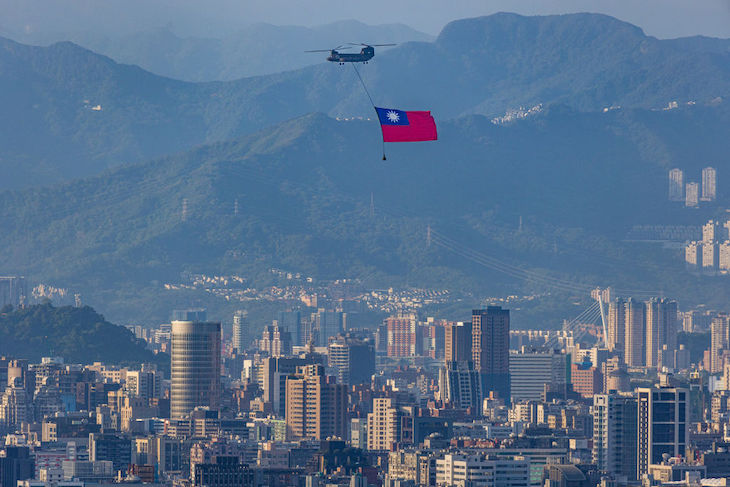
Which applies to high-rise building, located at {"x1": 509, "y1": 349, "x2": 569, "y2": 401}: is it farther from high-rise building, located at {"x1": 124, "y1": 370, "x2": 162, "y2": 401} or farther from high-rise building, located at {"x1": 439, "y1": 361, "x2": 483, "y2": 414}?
high-rise building, located at {"x1": 124, "y1": 370, "x2": 162, "y2": 401}

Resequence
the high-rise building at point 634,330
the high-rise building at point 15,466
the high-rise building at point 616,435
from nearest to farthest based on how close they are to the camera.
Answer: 1. the high-rise building at point 15,466
2. the high-rise building at point 616,435
3. the high-rise building at point 634,330

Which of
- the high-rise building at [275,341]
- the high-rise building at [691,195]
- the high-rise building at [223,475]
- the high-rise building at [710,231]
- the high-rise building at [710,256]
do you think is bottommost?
the high-rise building at [223,475]

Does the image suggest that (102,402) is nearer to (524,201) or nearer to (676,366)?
(676,366)

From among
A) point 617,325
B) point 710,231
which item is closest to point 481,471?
point 617,325

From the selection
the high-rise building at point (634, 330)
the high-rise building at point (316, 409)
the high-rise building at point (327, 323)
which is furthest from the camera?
the high-rise building at point (327, 323)

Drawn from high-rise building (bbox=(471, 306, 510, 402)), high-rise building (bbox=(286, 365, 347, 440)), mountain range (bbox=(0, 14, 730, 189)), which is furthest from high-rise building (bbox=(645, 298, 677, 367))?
mountain range (bbox=(0, 14, 730, 189))

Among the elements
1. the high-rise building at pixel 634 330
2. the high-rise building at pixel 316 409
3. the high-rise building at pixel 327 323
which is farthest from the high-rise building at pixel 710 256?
the high-rise building at pixel 316 409

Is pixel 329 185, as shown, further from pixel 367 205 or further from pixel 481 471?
pixel 481 471

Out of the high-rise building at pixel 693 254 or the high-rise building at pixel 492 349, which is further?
the high-rise building at pixel 693 254

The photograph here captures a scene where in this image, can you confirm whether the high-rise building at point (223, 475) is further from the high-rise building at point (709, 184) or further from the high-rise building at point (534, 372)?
the high-rise building at point (709, 184)
